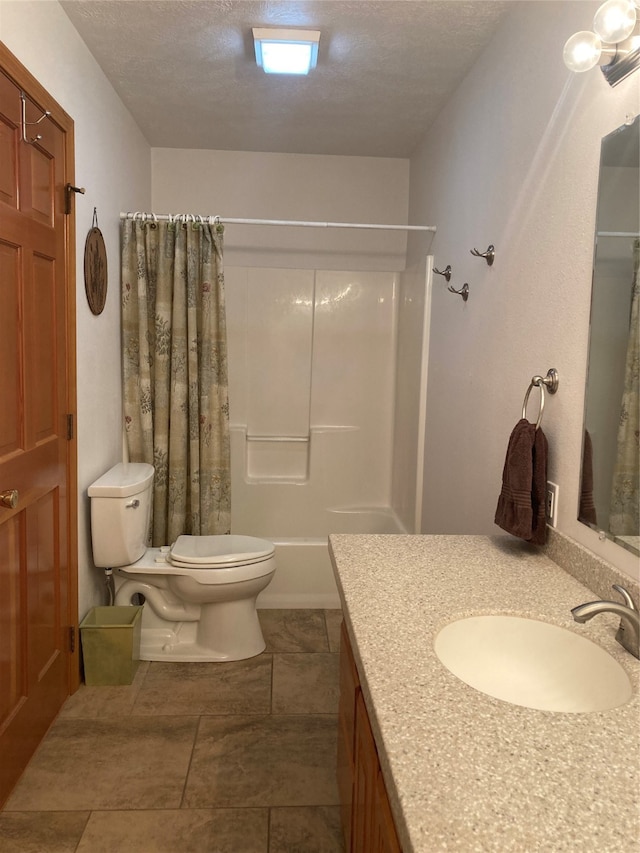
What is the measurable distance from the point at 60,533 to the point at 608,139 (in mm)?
2059

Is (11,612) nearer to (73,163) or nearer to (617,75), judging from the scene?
(73,163)

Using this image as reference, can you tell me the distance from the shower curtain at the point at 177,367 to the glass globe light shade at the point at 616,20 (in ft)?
6.45

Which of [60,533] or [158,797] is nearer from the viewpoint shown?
[158,797]

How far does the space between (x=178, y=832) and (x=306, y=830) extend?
36 cm

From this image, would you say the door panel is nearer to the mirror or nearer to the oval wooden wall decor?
the oval wooden wall decor

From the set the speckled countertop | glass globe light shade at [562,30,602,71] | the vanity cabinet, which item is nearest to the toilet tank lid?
the vanity cabinet

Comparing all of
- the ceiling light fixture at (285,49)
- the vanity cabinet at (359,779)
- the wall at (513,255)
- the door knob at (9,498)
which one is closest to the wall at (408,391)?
the wall at (513,255)

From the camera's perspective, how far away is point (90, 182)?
2.48 meters

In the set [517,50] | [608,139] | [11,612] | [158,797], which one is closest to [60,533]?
[11,612]

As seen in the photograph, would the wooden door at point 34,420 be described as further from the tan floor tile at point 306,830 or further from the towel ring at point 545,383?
the towel ring at point 545,383

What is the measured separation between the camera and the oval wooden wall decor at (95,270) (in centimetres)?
245

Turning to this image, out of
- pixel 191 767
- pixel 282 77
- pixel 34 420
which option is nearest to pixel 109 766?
pixel 191 767

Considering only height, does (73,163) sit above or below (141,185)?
below

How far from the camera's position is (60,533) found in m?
→ 2.23
